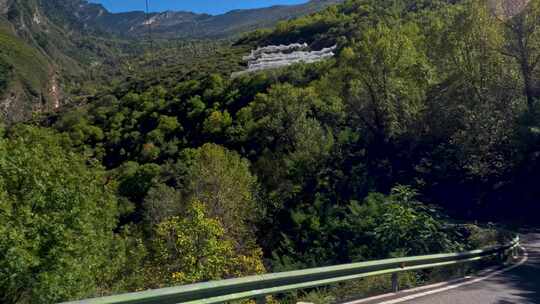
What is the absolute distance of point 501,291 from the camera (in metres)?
9.67

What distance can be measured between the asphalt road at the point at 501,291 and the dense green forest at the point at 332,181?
67.6 inches

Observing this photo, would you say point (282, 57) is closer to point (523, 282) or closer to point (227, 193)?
point (227, 193)

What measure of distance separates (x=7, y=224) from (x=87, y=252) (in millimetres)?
4187

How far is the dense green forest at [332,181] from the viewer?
56.3 feet

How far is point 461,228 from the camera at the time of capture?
54.1 ft

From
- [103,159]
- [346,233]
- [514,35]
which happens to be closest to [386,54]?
[514,35]

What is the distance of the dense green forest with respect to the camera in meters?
17.2

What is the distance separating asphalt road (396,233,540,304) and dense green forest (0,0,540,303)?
172 cm

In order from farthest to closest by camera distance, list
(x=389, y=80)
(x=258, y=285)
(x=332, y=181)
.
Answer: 1. (x=389, y=80)
2. (x=332, y=181)
3. (x=258, y=285)

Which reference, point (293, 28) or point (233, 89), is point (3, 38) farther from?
point (233, 89)

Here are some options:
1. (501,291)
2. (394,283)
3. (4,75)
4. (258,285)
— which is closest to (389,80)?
(501,291)

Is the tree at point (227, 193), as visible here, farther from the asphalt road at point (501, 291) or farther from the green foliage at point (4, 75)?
the green foliage at point (4, 75)

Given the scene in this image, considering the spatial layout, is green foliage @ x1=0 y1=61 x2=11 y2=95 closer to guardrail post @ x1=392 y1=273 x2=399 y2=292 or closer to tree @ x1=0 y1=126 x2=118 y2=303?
tree @ x1=0 y1=126 x2=118 y2=303

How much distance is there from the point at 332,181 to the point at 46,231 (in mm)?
15754
